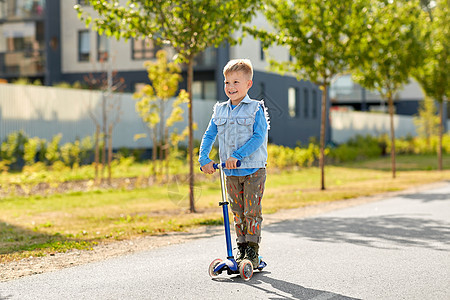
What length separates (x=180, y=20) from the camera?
1100 cm

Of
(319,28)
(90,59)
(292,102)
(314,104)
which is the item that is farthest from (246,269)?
(314,104)

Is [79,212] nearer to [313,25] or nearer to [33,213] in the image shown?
[33,213]

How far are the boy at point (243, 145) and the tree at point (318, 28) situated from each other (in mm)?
8963

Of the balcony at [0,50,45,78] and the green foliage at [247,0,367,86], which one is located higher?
the balcony at [0,50,45,78]

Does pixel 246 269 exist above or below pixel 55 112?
below

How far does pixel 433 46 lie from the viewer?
65.0ft

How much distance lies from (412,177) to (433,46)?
4141 millimetres

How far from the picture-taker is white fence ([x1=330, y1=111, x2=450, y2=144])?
37.6 meters

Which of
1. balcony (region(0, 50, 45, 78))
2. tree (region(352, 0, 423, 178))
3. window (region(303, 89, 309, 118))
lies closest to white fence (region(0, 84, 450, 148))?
tree (region(352, 0, 423, 178))

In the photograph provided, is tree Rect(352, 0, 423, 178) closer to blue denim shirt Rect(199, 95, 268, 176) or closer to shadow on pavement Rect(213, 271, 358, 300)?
blue denim shirt Rect(199, 95, 268, 176)

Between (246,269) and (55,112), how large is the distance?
678 inches

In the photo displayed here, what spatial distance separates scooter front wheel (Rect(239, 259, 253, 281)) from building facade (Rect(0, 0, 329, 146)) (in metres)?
23.5

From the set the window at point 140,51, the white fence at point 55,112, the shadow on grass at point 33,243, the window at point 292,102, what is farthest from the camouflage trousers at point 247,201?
the window at point 292,102

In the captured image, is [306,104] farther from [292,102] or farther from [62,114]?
[62,114]
